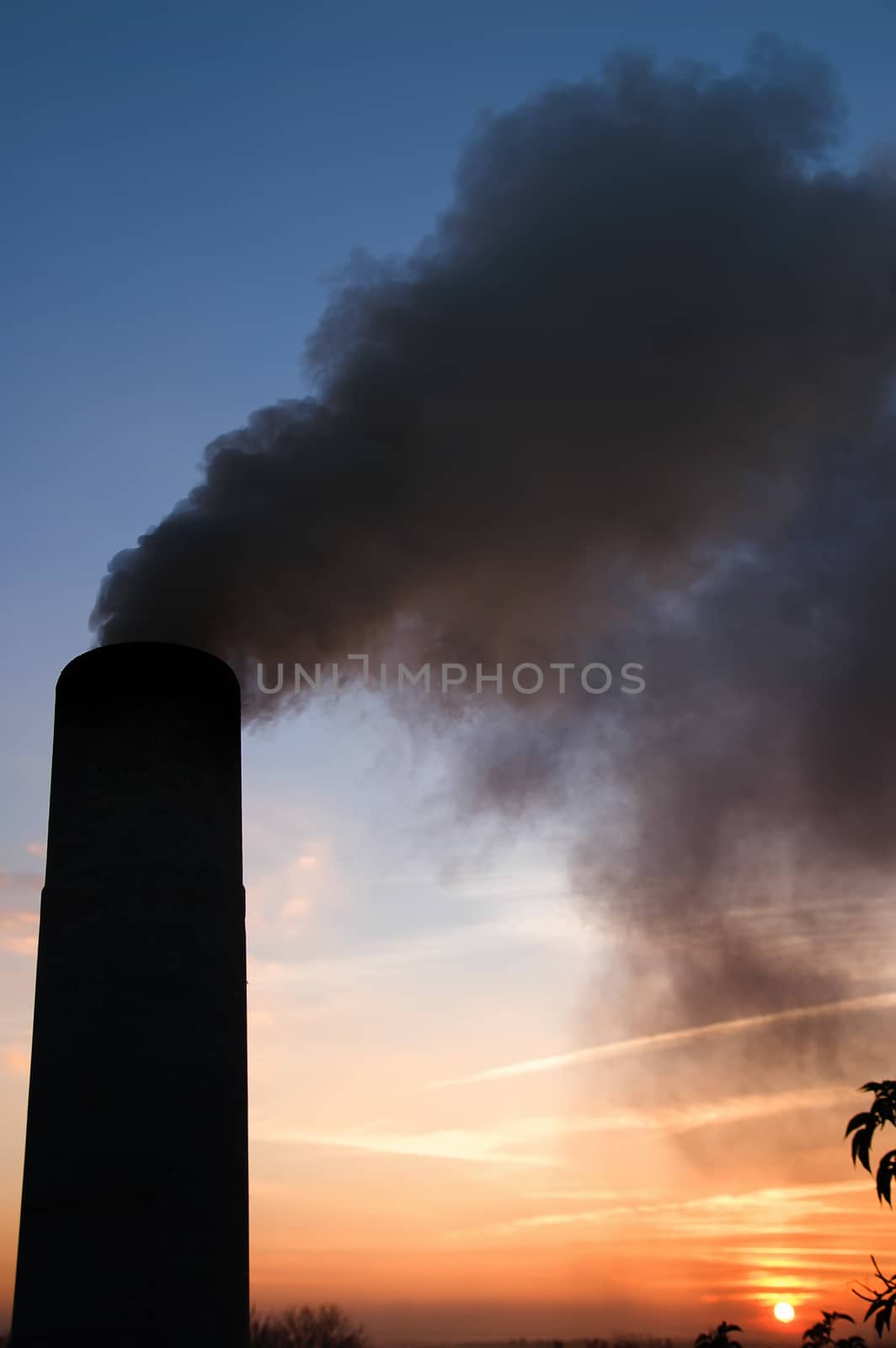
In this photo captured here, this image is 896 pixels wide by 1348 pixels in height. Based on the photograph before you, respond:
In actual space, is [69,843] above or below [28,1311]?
above

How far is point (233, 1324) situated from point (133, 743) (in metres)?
5.24

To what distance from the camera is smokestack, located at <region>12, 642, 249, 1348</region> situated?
9.88 meters

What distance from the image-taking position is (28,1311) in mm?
9867

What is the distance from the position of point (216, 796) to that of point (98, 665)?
178 cm

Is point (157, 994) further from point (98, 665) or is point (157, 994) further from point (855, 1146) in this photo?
point (855, 1146)

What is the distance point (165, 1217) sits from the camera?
1005 centimetres

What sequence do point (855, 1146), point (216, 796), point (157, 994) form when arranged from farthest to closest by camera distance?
point (216, 796) < point (157, 994) < point (855, 1146)

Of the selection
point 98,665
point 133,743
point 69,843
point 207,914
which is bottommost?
point 207,914

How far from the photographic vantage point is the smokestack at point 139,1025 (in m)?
9.88

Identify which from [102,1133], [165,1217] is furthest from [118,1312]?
[102,1133]

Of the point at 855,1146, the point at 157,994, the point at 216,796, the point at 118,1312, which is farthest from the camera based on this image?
the point at 216,796

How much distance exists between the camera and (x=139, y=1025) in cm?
1053

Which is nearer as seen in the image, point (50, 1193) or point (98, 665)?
point (50, 1193)

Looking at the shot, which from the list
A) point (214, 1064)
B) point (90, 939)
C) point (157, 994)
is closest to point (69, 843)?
point (90, 939)
